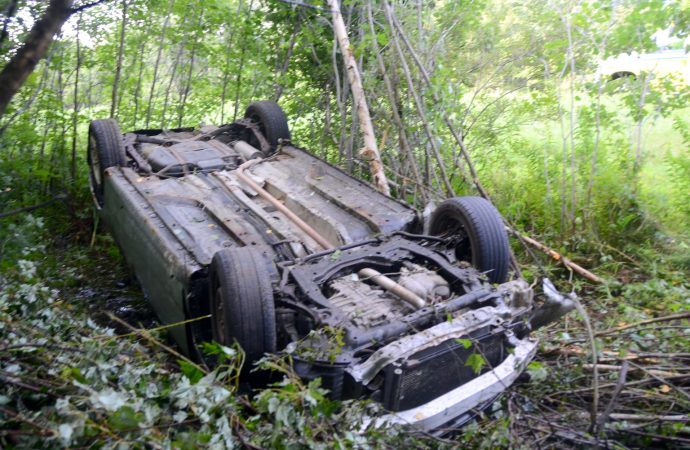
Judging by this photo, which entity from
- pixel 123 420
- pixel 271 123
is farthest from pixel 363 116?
pixel 123 420

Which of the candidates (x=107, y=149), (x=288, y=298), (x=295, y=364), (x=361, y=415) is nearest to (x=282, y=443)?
(x=361, y=415)

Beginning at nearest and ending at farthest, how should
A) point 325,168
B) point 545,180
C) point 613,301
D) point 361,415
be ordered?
point 361,415 → point 613,301 → point 325,168 → point 545,180

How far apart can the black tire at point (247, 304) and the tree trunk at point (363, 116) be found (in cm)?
236

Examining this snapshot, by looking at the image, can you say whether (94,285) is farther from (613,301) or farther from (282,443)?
(613,301)

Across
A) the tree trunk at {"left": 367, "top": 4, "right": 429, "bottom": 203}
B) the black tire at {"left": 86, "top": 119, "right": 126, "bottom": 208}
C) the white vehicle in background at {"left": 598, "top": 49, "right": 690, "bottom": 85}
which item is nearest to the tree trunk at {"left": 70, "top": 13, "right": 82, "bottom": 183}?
the black tire at {"left": 86, "top": 119, "right": 126, "bottom": 208}

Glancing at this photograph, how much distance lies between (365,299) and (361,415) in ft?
3.15

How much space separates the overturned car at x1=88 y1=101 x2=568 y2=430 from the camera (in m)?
3.16

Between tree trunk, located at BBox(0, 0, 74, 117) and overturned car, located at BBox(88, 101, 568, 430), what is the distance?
181cm

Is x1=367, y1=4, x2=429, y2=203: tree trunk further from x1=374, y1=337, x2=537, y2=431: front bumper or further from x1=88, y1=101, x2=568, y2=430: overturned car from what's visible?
x1=374, y1=337, x2=537, y2=431: front bumper

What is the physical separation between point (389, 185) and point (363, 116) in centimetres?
115

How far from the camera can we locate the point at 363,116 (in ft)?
19.2

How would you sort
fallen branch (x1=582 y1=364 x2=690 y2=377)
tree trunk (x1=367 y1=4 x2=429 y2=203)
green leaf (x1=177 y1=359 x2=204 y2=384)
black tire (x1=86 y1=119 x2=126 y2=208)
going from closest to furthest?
green leaf (x1=177 y1=359 x2=204 y2=384) < fallen branch (x1=582 y1=364 x2=690 y2=377) < black tire (x1=86 y1=119 x2=126 y2=208) < tree trunk (x1=367 y1=4 x2=429 y2=203)

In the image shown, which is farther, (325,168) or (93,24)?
(93,24)

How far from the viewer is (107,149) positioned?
5629mm
